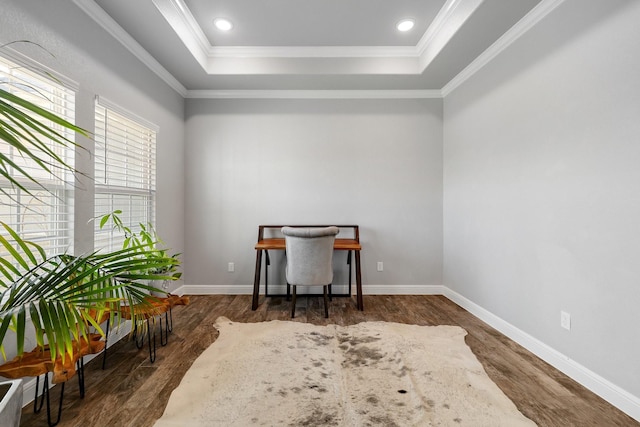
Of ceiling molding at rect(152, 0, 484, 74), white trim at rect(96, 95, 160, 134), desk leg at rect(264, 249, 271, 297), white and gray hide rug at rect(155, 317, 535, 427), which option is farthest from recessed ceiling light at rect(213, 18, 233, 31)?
white and gray hide rug at rect(155, 317, 535, 427)

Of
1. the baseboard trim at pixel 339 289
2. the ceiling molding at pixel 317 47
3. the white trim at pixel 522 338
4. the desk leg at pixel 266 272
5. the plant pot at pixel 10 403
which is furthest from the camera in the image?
the baseboard trim at pixel 339 289

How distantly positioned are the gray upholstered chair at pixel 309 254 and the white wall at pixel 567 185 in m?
1.49

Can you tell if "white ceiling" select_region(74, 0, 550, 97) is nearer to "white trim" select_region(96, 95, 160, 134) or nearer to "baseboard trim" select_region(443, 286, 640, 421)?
"white trim" select_region(96, 95, 160, 134)

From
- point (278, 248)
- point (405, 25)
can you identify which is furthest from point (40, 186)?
point (405, 25)

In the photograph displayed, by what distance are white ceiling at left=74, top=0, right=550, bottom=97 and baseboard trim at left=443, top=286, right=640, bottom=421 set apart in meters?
2.43

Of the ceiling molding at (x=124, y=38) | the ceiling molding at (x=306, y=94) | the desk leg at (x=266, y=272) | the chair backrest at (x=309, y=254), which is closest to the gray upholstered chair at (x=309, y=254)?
the chair backrest at (x=309, y=254)

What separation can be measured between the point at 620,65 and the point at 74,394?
142 inches

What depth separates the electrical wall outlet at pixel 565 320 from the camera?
1917 mm

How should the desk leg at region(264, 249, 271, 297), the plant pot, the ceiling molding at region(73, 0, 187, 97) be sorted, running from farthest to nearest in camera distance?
the desk leg at region(264, 249, 271, 297) → the ceiling molding at region(73, 0, 187, 97) → the plant pot

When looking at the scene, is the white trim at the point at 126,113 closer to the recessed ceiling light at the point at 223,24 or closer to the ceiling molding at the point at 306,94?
the ceiling molding at the point at 306,94

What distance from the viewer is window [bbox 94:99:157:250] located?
7.29 feet

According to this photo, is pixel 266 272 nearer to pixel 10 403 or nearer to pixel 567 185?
pixel 10 403

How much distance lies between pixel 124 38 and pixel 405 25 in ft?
7.92

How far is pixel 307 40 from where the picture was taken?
9.50ft
